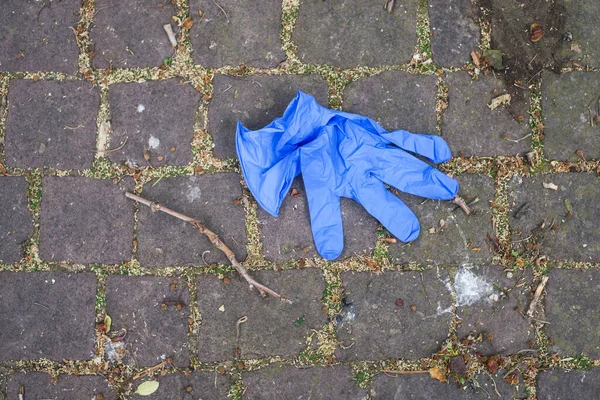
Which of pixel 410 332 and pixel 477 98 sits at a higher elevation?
pixel 477 98

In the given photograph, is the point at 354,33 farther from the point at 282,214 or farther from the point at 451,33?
the point at 282,214

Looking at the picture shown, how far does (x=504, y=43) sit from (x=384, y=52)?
633 mm

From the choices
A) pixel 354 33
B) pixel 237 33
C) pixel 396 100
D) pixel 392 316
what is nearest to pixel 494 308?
pixel 392 316

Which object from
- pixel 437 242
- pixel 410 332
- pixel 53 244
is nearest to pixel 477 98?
pixel 437 242

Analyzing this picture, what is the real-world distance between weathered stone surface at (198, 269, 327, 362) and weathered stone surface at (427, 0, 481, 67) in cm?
135

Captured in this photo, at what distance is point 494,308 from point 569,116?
3.54 feet

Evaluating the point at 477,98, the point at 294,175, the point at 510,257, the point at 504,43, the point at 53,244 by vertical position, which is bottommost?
the point at 510,257

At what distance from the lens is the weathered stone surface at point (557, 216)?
2846 millimetres

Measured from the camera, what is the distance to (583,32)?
2.90 metres

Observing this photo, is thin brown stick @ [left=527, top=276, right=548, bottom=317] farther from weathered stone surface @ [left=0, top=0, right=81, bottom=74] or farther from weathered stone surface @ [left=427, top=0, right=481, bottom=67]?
weathered stone surface @ [left=0, top=0, right=81, bottom=74]

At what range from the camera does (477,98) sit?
2.87 meters

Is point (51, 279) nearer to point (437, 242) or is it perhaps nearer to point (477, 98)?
point (437, 242)

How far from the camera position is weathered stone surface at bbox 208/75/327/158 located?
2.83 metres

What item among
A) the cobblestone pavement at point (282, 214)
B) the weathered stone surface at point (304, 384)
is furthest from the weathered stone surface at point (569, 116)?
the weathered stone surface at point (304, 384)
